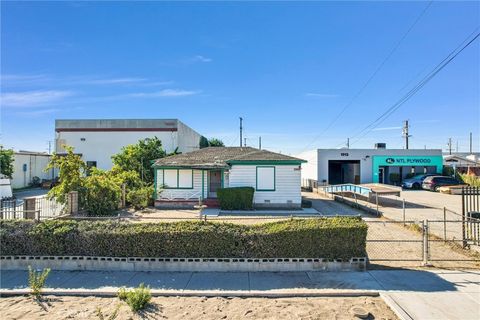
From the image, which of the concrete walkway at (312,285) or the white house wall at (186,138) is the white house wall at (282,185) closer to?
the concrete walkway at (312,285)

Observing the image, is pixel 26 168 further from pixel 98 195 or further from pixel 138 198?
pixel 98 195

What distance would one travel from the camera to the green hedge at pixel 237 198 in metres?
17.9

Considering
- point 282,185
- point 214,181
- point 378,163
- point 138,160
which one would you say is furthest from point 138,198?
point 378,163

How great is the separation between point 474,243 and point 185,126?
34.0 meters

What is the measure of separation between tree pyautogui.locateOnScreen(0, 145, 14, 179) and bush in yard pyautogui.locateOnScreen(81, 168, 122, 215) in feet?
65.3

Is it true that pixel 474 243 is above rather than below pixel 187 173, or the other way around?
below

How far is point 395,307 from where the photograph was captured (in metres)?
5.70

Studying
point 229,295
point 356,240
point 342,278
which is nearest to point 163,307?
point 229,295

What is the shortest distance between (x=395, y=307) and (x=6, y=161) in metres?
34.7

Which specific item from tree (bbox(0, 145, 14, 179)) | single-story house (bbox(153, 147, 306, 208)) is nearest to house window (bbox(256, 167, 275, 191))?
single-story house (bbox(153, 147, 306, 208))

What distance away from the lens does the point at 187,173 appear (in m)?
19.5

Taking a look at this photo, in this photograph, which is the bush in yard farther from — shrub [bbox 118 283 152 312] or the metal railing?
shrub [bbox 118 283 152 312]

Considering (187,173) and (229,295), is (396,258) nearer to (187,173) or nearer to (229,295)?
(229,295)

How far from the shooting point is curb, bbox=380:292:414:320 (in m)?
5.40
